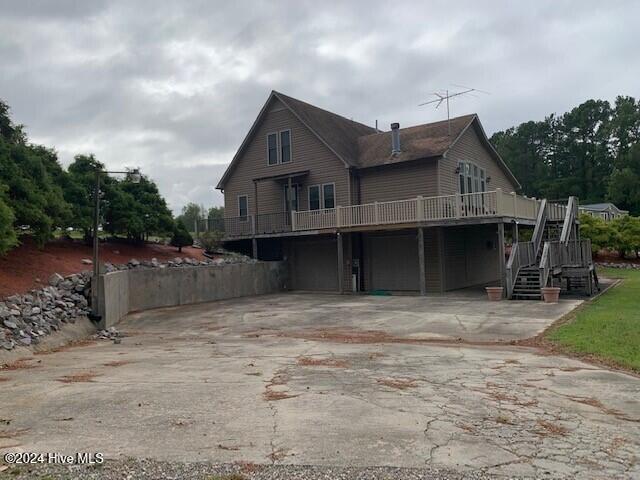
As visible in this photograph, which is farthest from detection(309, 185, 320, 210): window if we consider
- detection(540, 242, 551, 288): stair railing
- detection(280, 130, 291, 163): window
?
detection(540, 242, 551, 288): stair railing

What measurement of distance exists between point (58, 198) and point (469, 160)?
17336 mm

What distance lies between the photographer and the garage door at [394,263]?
21938mm

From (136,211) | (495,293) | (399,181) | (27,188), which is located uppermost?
(399,181)

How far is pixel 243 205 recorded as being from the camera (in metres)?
26.8

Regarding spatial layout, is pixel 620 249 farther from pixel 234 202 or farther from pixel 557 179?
pixel 557 179

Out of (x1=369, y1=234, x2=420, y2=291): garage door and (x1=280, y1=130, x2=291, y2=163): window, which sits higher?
(x1=280, y1=130, x2=291, y2=163): window

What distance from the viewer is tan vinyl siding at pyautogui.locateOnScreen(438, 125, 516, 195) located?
2138 cm

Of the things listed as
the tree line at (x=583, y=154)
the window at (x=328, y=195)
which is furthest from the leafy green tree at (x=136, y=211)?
the tree line at (x=583, y=154)

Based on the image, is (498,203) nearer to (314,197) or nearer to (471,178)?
(471,178)

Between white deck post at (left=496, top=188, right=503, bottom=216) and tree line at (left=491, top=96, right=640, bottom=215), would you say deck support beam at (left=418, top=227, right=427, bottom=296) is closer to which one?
white deck post at (left=496, top=188, right=503, bottom=216)

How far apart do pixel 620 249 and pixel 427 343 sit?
105ft

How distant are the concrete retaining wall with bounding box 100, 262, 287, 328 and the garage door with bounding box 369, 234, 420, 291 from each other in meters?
4.85

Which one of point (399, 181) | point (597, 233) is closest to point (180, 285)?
point (399, 181)

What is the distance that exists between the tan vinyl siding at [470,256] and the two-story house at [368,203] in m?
0.06
